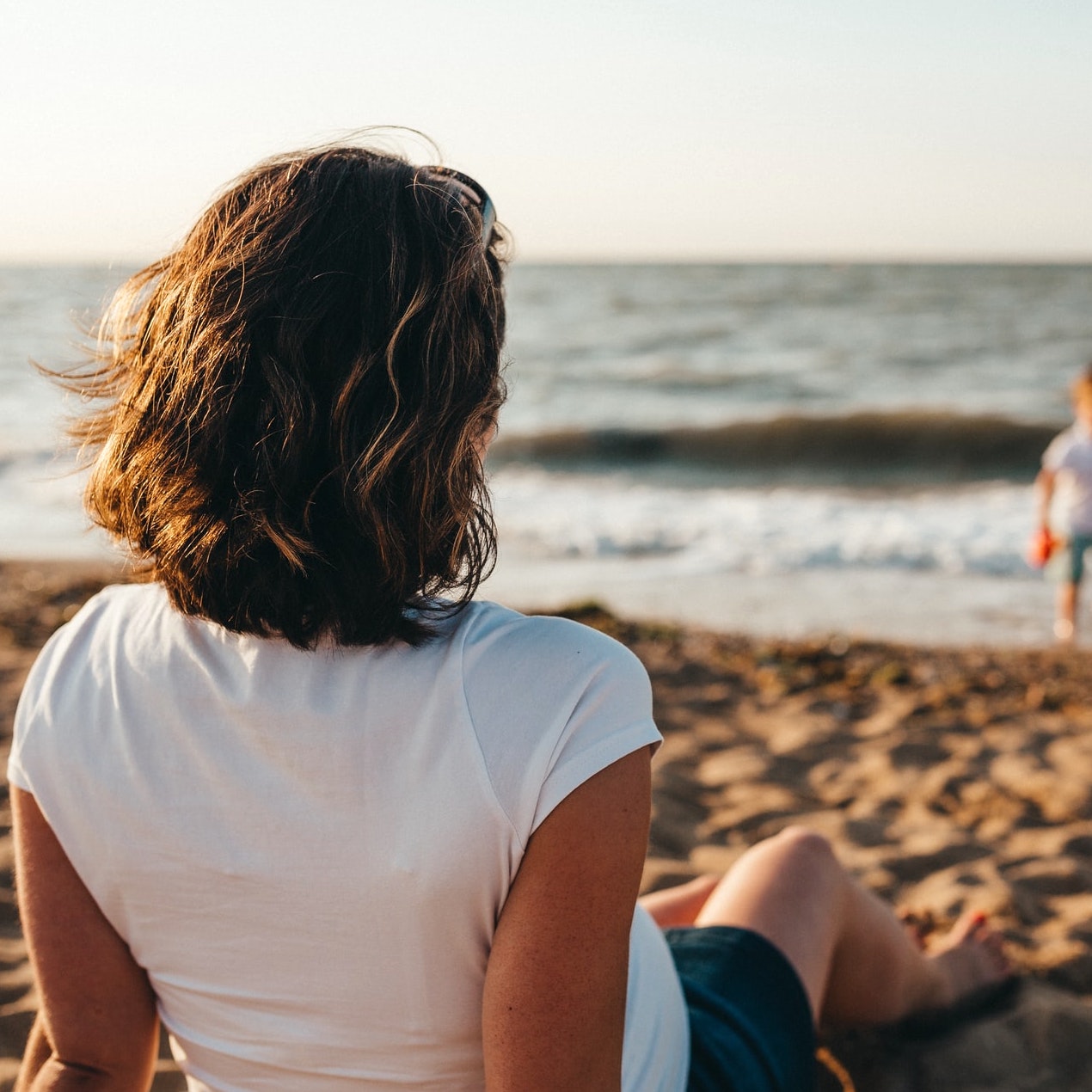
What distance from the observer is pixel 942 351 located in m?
20.6

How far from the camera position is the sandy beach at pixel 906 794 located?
218 cm

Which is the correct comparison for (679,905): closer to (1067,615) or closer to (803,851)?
(803,851)

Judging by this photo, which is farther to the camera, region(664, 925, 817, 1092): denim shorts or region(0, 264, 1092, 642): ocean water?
region(0, 264, 1092, 642): ocean water

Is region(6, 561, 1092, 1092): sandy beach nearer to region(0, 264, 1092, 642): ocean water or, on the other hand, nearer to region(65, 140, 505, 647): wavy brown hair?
region(0, 264, 1092, 642): ocean water

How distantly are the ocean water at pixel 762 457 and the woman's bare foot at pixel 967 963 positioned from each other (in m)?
1.42

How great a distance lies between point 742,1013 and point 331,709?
2.87ft

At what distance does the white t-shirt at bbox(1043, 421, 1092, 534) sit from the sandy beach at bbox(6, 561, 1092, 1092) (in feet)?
3.56

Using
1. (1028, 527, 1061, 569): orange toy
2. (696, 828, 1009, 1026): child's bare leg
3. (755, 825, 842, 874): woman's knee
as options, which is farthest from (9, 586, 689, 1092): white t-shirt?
(1028, 527, 1061, 569): orange toy

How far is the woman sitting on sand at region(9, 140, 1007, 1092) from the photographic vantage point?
0.97 m

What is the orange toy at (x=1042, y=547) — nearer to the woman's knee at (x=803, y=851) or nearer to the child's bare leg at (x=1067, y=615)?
the child's bare leg at (x=1067, y=615)

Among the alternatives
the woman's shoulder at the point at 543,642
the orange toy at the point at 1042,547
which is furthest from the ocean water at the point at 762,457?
the woman's shoulder at the point at 543,642

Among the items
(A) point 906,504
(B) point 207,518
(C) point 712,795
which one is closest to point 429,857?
(B) point 207,518

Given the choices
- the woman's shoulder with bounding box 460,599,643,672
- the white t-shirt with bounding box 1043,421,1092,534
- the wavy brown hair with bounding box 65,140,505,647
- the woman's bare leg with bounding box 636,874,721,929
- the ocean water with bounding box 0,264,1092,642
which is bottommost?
the ocean water with bounding box 0,264,1092,642

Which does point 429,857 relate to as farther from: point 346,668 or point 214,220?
point 214,220
